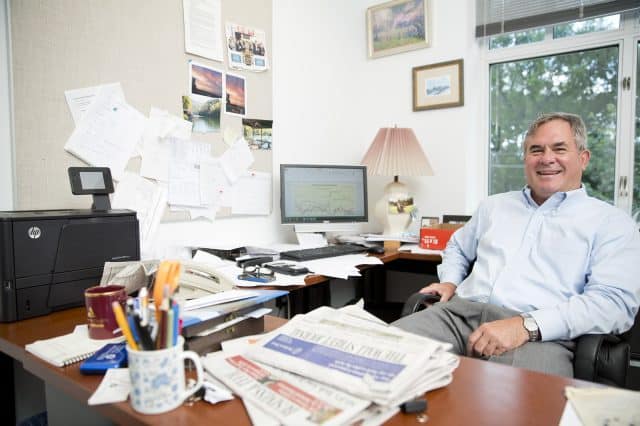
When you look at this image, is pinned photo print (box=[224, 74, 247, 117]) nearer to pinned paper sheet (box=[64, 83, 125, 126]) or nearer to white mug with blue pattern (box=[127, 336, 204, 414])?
pinned paper sheet (box=[64, 83, 125, 126])

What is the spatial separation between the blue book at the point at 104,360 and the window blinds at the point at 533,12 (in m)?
2.63

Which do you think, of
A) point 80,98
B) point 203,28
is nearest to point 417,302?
point 80,98

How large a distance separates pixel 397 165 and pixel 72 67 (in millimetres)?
1679

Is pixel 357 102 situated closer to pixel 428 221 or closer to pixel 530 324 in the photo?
pixel 428 221

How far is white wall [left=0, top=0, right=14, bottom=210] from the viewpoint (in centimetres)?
138

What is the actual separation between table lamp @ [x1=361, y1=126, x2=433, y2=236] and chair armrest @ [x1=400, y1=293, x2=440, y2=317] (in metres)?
0.92

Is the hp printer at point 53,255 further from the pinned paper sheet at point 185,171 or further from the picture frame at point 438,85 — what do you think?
the picture frame at point 438,85

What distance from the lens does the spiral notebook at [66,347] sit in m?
0.81

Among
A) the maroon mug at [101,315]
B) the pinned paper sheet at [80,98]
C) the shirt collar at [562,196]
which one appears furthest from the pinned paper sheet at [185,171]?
the shirt collar at [562,196]

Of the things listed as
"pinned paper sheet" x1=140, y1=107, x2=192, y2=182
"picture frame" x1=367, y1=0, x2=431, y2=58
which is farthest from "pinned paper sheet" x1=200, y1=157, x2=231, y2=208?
"picture frame" x1=367, y1=0, x2=431, y2=58

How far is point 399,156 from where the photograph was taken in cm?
253

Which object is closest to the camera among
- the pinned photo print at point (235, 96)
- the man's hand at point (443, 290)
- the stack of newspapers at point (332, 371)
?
the stack of newspapers at point (332, 371)

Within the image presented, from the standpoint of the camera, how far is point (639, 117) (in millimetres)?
2350

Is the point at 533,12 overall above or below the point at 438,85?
above
